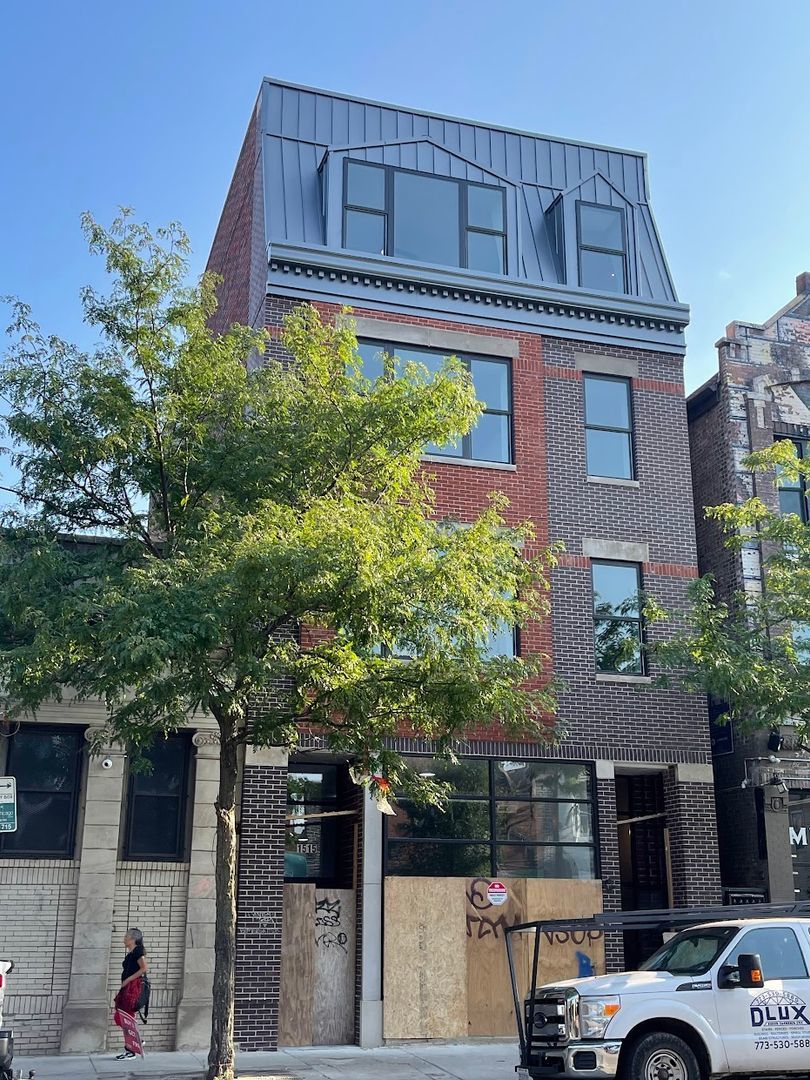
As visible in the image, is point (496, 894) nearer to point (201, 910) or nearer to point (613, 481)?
point (201, 910)

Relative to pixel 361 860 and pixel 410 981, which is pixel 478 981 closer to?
pixel 410 981

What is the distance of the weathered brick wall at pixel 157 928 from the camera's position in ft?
52.3

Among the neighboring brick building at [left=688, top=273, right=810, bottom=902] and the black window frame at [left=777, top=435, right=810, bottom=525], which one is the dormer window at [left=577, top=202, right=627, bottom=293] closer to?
the neighboring brick building at [left=688, top=273, right=810, bottom=902]

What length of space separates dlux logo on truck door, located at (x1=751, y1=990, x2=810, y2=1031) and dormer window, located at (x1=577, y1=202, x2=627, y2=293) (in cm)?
1313

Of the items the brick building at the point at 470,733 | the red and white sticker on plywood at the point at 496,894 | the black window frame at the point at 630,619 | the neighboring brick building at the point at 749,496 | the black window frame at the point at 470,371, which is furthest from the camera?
the black window frame at the point at 470,371

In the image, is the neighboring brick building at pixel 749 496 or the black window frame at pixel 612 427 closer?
the neighboring brick building at pixel 749 496

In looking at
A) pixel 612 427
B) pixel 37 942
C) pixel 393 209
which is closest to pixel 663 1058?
pixel 37 942

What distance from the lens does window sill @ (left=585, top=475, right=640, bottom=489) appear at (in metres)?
20.0

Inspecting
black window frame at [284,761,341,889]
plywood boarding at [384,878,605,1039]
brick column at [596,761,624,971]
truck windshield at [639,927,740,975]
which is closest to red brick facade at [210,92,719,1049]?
brick column at [596,761,624,971]

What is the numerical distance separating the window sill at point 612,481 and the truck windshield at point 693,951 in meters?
9.08

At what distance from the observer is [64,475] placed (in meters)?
13.8

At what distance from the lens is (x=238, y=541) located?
12430mm

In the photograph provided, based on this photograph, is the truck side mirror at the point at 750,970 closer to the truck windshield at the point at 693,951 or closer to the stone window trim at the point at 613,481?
the truck windshield at the point at 693,951

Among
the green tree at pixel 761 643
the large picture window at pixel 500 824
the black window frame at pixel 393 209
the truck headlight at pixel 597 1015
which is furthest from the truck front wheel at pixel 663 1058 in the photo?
the black window frame at pixel 393 209
